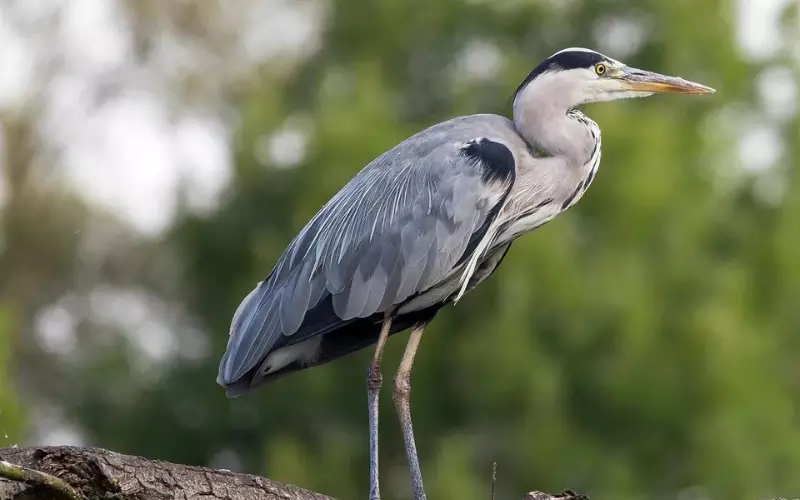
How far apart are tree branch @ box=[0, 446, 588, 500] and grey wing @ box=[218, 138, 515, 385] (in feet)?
3.30

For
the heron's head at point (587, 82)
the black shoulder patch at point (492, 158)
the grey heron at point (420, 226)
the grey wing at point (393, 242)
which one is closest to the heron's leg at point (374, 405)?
the grey heron at point (420, 226)

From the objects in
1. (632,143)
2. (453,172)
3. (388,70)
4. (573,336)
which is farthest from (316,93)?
(453,172)

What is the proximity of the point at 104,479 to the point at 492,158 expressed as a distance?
1641 millimetres

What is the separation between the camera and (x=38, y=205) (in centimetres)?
1332

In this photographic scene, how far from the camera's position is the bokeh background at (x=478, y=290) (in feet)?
25.7

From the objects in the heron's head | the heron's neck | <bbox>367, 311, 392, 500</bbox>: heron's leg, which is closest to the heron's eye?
the heron's head

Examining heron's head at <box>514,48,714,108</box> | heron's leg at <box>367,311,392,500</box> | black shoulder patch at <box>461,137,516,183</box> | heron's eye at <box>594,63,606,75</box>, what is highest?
heron's eye at <box>594,63,606,75</box>

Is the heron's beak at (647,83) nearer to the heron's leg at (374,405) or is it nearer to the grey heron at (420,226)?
the grey heron at (420,226)

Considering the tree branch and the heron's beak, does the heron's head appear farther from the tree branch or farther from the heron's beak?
the tree branch

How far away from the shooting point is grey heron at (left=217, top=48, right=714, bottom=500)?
12.2 feet

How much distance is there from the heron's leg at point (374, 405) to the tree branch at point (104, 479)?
809 mm

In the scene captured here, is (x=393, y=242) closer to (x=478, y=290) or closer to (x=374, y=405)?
(x=374, y=405)

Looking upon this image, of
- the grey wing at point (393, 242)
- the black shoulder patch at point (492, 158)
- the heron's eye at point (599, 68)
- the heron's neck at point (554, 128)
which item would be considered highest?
the heron's eye at point (599, 68)

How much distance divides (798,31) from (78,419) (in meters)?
7.23
